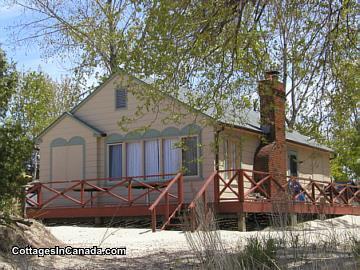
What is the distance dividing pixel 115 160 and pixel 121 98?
2.29m

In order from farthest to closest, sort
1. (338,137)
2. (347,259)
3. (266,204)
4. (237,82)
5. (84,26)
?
(84,26)
(266,204)
(338,137)
(237,82)
(347,259)

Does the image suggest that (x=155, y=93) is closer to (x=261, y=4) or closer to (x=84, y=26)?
(x=261, y=4)

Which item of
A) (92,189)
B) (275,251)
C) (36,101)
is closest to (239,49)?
(275,251)

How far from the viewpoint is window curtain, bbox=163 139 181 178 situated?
62.4 feet

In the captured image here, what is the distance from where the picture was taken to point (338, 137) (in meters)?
12.0

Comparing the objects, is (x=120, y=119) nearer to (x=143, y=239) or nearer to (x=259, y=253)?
(x=143, y=239)

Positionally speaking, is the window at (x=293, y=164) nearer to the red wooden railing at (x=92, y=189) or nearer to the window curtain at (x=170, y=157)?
the window curtain at (x=170, y=157)

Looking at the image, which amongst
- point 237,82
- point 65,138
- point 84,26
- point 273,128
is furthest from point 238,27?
point 84,26

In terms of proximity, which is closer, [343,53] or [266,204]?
[343,53]

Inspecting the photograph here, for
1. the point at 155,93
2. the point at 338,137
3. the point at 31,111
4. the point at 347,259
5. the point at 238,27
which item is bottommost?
the point at 347,259

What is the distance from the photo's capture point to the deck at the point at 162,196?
16.4 meters

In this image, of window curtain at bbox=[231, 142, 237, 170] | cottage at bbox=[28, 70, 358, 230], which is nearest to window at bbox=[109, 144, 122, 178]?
cottage at bbox=[28, 70, 358, 230]

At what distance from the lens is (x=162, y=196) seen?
15.7 metres

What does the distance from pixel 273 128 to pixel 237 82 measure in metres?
9.04
